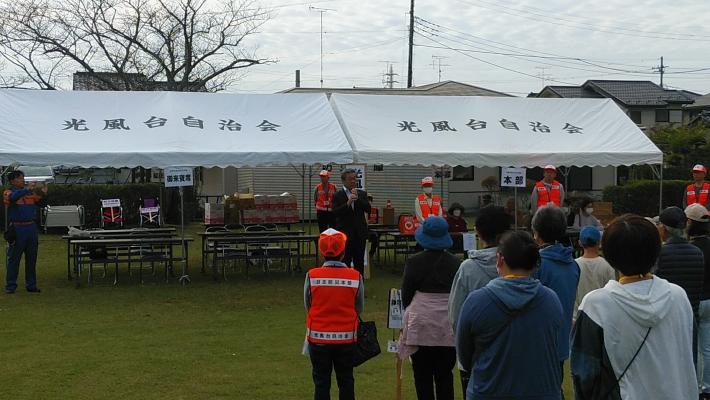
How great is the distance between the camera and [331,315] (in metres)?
5.00

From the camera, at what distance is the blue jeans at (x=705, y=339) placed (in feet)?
18.8

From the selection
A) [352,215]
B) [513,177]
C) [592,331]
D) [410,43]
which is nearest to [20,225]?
[352,215]

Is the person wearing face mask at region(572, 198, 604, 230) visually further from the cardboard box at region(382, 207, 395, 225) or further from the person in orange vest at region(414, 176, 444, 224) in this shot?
the cardboard box at region(382, 207, 395, 225)

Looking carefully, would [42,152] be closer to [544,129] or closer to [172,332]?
[172,332]

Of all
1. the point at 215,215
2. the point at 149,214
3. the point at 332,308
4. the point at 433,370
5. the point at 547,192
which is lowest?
the point at 433,370

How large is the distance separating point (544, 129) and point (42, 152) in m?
8.63

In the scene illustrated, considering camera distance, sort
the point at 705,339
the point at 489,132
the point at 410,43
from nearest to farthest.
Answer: the point at 705,339 < the point at 489,132 < the point at 410,43

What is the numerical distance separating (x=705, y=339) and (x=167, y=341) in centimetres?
538

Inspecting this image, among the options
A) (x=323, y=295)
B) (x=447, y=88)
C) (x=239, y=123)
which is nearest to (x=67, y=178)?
(x=447, y=88)

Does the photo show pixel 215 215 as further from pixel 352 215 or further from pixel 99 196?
pixel 99 196

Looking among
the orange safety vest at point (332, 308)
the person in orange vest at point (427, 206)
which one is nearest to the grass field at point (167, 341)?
the person in orange vest at point (427, 206)

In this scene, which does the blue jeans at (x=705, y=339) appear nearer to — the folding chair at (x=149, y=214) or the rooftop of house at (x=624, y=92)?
the folding chair at (x=149, y=214)

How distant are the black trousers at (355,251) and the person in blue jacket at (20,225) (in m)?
4.61

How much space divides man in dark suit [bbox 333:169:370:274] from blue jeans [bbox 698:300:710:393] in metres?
6.02
